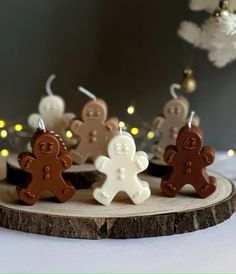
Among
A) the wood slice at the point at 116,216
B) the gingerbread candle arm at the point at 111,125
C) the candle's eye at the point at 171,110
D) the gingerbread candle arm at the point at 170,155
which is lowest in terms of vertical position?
the wood slice at the point at 116,216

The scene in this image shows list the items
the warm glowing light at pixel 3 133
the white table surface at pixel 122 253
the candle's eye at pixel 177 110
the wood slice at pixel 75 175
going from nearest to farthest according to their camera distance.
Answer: the white table surface at pixel 122 253, the wood slice at pixel 75 175, the candle's eye at pixel 177 110, the warm glowing light at pixel 3 133

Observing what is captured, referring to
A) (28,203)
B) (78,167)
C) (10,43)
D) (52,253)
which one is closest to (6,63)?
(10,43)

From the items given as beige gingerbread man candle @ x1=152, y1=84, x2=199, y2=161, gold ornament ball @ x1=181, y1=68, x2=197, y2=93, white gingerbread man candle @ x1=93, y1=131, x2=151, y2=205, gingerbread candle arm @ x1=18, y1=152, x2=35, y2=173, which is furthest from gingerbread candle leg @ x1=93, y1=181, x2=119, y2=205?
gold ornament ball @ x1=181, y1=68, x2=197, y2=93

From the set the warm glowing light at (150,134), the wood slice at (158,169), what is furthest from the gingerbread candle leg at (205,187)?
the warm glowing light at (150,134)

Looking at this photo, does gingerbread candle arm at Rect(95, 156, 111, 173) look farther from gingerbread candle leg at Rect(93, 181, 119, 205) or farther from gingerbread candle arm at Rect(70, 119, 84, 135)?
gingerbread candle arm at Rect(70, 119, 84, 135)

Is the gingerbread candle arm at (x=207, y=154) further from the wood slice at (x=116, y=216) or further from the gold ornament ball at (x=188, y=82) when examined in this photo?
the gold ornament ball at (x=188, y=82)

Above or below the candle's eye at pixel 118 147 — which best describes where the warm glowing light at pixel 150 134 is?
below
